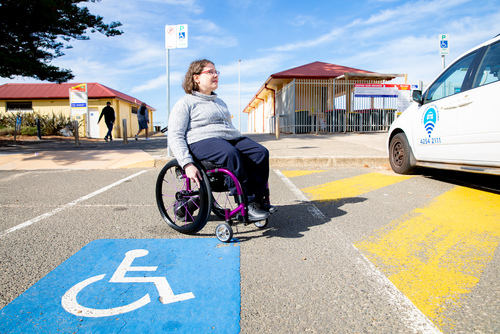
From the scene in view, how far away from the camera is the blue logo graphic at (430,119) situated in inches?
196

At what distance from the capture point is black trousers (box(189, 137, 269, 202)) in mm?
2844

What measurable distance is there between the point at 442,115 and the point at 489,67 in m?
0.86

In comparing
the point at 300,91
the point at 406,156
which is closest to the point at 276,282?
the point at 406,156

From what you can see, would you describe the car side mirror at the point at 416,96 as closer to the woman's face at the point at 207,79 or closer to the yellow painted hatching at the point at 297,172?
the yellow painted hatching at the point at 297,172

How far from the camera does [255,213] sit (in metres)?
2.95

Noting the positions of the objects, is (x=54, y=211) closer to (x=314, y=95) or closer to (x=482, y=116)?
(x=482, y=116)

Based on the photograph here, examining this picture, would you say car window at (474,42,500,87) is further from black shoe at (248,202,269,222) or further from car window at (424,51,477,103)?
black shoe at (248,202,269,222)

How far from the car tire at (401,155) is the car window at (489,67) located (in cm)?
169

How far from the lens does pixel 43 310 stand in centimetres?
181

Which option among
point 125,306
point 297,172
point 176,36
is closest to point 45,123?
point 176,36

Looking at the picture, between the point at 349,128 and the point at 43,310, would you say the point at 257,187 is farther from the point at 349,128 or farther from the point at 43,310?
the point at 349,128

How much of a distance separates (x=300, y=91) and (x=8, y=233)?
1619cm

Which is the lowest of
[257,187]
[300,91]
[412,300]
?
[412,300]

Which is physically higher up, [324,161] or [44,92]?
[44,92]
